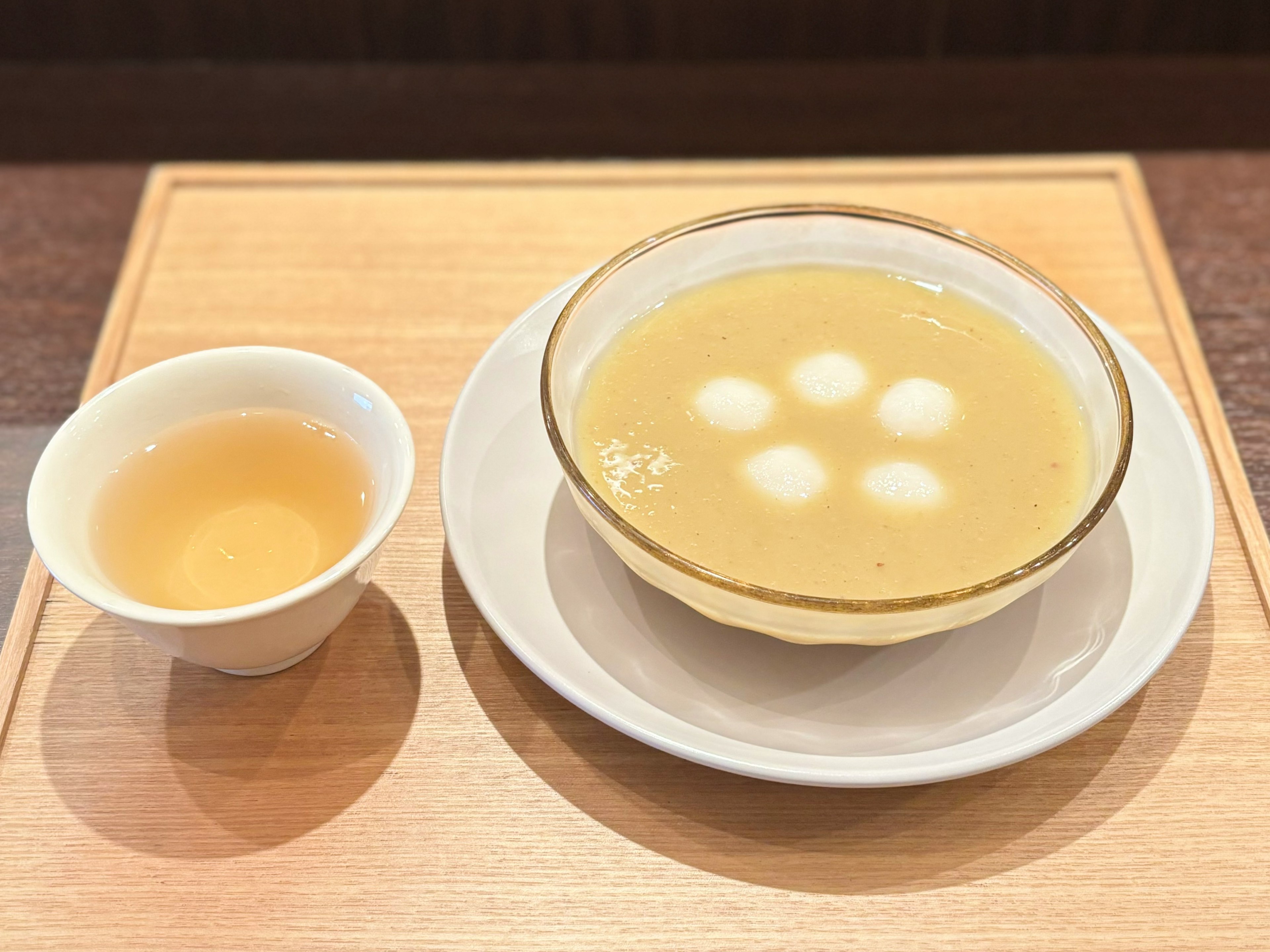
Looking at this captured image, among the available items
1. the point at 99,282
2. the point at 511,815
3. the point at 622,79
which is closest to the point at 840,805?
the point at 511,815

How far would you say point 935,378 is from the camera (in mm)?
1142

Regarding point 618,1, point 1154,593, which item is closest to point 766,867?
point 1154,593

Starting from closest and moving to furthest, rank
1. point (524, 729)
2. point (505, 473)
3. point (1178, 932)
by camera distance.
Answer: point (1178, 932) → point (524, 729) → point (505, 473)

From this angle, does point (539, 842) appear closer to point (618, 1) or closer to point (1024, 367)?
point (1024, 367)

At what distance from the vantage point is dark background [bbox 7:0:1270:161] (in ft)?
8.30

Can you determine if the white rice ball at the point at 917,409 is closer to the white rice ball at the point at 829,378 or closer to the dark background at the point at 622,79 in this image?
the white rice ball at the point at 829,378

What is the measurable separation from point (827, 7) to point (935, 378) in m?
1.66

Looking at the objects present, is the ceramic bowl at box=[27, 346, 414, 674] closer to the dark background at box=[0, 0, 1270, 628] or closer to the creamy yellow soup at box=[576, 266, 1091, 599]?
the creamy yellow soup at box=[576, 266, 1091, 599]

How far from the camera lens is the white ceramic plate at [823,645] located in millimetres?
915

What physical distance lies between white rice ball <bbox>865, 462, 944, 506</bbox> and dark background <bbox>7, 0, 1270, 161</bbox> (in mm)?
1659

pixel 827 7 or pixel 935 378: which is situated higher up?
pixel 935 378

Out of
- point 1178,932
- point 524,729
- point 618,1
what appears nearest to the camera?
point 1178,932

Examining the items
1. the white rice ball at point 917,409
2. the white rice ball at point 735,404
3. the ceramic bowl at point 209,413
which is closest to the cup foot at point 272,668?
the ceramic bowl at point 209,413

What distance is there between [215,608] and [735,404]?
488 millimetres
